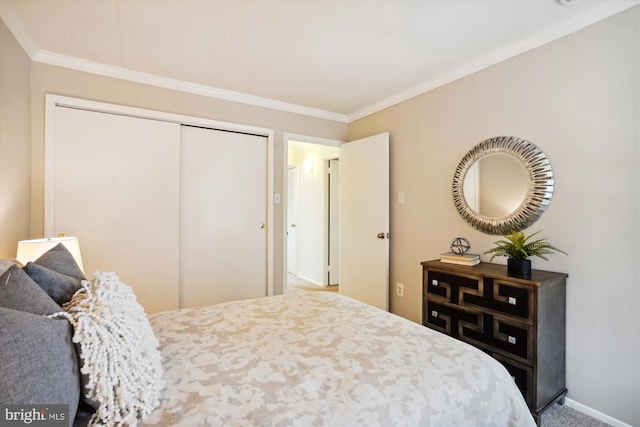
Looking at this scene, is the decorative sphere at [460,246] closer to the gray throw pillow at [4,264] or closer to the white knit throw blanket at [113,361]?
the white knit throw blanket at [113,361]

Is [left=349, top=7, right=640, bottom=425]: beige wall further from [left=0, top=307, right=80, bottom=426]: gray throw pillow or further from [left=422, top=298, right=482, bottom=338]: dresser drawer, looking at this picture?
[left=0, top=307, right=80, bottom=426]: gray throw pillow

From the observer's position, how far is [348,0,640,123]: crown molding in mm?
1758

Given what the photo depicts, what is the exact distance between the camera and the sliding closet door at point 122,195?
96.5 inches

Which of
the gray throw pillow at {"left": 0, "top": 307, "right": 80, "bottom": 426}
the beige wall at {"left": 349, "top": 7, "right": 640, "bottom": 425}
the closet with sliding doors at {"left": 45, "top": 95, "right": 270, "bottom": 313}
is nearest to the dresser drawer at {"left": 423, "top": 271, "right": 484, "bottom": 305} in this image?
the beige wall at {"left": 349, "top": 7, "right": 640, "bottom": 425}

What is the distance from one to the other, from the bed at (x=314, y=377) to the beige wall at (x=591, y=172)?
1148 millimetres

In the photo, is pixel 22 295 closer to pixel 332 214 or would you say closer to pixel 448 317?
pixel 448 317

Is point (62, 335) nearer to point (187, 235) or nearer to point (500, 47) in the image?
point (187, 235)

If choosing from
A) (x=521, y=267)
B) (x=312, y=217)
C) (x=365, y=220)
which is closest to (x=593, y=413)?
(x=521, y=267)

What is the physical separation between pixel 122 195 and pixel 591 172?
345cm

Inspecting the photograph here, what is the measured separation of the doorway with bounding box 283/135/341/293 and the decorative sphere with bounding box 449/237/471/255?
243 centimetres

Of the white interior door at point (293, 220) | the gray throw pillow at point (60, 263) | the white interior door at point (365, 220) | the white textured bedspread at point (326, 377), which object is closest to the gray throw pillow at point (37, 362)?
the white textured bedspread at point (326, 377)

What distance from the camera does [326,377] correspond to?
98 cm

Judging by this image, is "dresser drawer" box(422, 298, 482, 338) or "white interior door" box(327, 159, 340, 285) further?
"white interior door" box(327, 159, 340, 285)

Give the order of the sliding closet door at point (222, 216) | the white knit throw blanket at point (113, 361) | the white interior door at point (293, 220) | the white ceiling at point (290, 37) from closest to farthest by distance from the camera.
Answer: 1. the white knit throw blanket at point (113, 361)
2. the white ceiling at point (290, 37)
3. the sliding closet door at point (222, 216)
4. the white interior door at point (293, 220)
